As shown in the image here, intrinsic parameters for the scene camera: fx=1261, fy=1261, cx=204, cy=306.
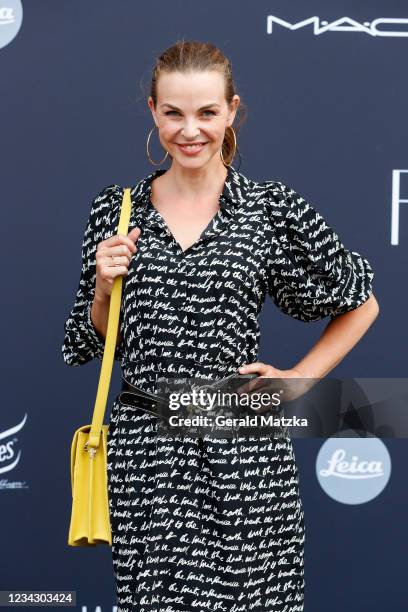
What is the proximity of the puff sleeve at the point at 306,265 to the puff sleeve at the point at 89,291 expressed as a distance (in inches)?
13.6

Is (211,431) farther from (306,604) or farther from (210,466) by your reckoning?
(306,604)

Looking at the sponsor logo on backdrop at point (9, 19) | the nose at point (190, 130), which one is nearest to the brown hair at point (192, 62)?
the nose at point (190, 130)

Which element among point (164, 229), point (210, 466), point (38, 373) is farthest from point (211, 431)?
point (38, 373)

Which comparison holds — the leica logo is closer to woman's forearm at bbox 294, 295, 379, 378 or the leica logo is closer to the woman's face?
woman's forearm at bbox 294, 295, 379, 378

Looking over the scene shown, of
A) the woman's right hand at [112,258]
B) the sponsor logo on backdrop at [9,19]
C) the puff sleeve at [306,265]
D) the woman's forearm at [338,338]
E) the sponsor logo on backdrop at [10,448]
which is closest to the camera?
the woman's right hand at [112,258]

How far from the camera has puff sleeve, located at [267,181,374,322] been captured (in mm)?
2656

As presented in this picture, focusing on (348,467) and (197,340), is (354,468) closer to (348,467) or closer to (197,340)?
(348,467)

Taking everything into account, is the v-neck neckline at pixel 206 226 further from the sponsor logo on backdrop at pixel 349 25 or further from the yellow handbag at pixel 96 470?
the sponsor logo on backdrop at pixel 349 25

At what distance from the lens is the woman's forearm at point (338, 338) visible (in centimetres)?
283

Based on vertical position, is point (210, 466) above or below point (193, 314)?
below

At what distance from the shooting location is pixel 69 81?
3711 mm

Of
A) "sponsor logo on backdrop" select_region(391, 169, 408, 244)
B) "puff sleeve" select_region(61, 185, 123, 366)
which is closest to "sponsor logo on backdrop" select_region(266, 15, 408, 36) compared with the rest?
"sponsor logo on backdrop" select_region(391, 169, 408, 244)

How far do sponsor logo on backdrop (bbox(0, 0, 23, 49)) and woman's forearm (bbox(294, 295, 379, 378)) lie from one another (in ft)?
4.80

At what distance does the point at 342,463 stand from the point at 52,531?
2.99 ft
